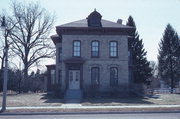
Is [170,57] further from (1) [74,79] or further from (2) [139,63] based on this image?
(1) [74,79]

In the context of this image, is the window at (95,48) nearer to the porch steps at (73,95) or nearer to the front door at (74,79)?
the front door at (74,79)

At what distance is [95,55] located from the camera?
101 feet

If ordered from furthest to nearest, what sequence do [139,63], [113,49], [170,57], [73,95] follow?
[170,57], [139,63], [113,49], [73,95]

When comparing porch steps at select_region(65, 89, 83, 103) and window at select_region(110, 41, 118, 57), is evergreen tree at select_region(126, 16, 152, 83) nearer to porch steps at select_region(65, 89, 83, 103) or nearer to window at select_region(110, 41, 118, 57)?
window at select_region(110, 41, 118, 57)

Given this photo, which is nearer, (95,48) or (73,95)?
(73,95)

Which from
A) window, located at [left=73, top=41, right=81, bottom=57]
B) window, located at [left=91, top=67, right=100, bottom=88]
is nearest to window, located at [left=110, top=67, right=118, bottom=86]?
window, located at [left=91, top=67, right=100, bottom=88]

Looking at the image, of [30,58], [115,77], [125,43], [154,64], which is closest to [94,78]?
[115,77]

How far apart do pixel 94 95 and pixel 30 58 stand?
20.5 metres

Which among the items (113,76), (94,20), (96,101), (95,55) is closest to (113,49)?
(95,55)

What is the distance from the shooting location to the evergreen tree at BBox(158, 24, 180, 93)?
50.4m

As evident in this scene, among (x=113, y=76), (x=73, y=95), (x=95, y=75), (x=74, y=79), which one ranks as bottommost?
(x=73, y=95)

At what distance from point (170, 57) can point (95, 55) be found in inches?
991

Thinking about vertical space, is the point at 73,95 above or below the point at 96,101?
above

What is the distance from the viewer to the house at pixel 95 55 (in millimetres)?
30094
